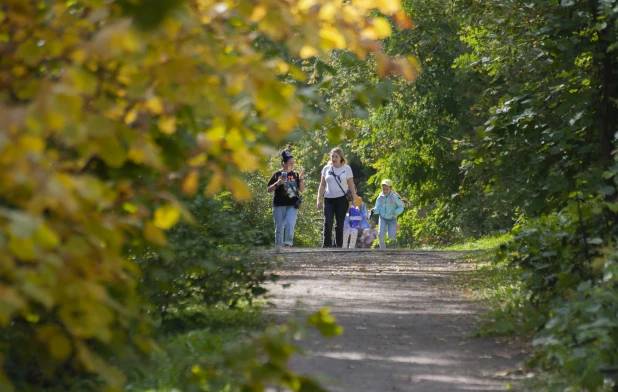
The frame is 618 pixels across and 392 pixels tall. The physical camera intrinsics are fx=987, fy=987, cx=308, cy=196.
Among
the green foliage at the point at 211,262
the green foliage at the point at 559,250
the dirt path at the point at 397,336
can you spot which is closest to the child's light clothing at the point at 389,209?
the dirt path at the point at 397,336

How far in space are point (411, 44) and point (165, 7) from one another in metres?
23.4

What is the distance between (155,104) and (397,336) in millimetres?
4972

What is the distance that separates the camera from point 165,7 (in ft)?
7.15

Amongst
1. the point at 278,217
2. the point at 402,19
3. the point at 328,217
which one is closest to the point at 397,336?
the point at 402,19

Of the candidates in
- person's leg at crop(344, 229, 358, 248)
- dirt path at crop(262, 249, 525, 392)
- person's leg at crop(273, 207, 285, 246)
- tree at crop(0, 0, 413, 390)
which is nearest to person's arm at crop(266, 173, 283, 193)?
person's leg at crop(273, 207, 285, 246)

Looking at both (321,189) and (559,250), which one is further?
(321,189)

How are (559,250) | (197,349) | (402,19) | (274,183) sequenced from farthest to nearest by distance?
(274,183), (559,250), (197,349), (402,19)

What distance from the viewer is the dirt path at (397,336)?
5961mm

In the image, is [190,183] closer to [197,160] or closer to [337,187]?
[197,160]

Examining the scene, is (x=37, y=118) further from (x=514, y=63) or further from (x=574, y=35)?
(x=514, y=63)

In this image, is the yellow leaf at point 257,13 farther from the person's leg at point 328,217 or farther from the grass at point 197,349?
the person's leg at point 328,217

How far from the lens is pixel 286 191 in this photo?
17.5 meters

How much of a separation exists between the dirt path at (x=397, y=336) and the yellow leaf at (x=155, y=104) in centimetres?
101

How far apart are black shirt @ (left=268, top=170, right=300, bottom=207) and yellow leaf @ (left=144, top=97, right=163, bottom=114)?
47.3ft
